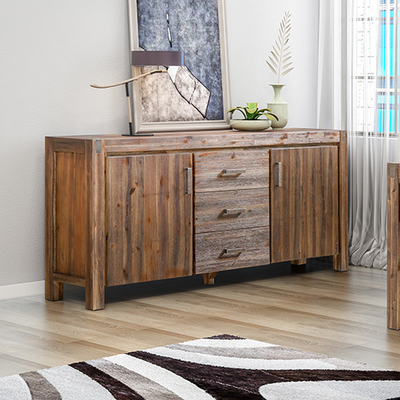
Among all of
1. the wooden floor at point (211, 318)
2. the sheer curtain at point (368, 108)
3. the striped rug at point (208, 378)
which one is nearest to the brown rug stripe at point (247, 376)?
the striped rug at point (208, 378)

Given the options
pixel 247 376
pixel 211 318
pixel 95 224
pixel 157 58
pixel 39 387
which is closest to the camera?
pixel 39 387

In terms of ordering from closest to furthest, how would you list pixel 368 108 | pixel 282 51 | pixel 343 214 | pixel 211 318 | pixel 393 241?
pixel 393 241 → pixel 211 318 → pixel 343 214 → pixel 368 108 → pixel 282 51

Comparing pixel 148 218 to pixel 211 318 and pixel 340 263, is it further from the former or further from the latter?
pixel 340 263

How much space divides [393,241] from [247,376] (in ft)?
3.33

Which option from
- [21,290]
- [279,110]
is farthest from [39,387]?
[279,110]

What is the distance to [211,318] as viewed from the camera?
3566mm

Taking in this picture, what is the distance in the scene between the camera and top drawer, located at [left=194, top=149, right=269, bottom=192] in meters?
4.08

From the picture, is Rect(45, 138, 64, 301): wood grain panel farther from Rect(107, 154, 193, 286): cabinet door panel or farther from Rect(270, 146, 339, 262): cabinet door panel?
Rect(270, 146, 339, 262): cabinet door panel

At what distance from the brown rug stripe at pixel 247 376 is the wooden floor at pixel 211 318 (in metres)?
0.20

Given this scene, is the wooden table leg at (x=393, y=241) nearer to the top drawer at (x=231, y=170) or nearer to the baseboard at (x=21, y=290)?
the top drawer at (x=231, y=170)

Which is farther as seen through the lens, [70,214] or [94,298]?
[70,214]

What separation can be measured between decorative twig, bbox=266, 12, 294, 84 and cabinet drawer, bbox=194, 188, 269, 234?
1.13 m

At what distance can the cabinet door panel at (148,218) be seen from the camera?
12.5 feet

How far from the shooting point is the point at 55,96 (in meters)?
4.12
